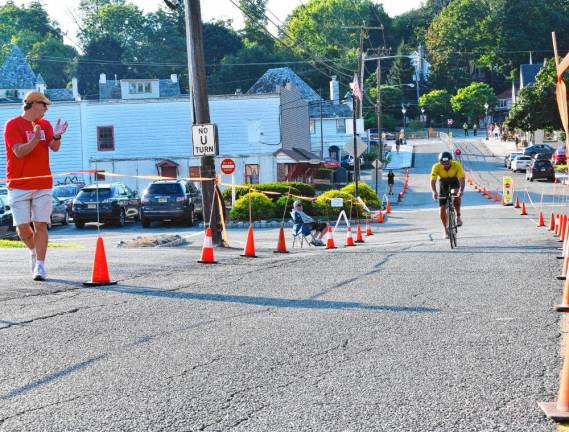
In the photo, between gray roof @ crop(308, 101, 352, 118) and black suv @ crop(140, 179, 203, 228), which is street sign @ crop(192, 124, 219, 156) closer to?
black suv @ crop(140, 179, 203, 228)

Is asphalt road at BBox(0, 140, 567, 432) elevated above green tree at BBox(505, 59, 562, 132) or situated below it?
below

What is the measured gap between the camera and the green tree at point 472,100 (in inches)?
5256

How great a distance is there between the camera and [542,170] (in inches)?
2459

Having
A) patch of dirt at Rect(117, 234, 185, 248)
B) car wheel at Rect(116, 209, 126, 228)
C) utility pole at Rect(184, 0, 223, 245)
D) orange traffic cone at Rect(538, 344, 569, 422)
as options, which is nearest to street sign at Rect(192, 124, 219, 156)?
utility pole at Rect(184, 0, 223, 245)

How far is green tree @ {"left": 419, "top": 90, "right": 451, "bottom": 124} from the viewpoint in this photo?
13550 cm

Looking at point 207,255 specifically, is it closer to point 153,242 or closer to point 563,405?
point 153,242

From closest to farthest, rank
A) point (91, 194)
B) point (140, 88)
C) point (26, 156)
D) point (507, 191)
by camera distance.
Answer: point (26, 156), point (91, 194), point (507, 191), point (140, 88)

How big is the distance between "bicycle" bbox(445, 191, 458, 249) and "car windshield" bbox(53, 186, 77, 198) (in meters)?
25.0

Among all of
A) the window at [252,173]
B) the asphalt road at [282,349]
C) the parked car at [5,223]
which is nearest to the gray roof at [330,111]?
the window at [252,173]

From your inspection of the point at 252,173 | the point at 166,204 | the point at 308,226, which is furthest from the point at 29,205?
the point at 252,173

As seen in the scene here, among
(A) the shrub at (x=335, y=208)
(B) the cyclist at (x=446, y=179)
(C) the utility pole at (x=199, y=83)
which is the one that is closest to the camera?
(B) the cyclist at (x=446, y=179)

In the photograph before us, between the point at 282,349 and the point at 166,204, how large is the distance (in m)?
A: 27.4

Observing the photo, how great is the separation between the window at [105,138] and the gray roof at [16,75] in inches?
2021

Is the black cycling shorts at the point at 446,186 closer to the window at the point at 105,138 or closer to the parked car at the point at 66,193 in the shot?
the parked car at the point at 66,193
